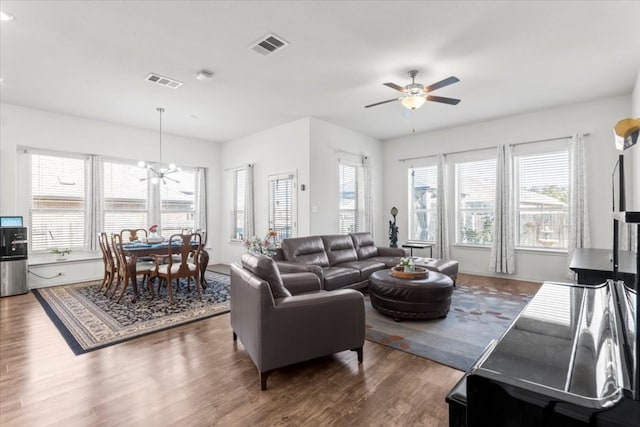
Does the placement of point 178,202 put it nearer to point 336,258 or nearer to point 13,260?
point 13,260

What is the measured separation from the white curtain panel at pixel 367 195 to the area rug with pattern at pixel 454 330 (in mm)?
2736

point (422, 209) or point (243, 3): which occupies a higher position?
point (243, 3)

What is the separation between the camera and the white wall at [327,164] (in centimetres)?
573

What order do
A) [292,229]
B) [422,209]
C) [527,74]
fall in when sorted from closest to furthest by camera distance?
[527,74] → [292,229] → [422,209]

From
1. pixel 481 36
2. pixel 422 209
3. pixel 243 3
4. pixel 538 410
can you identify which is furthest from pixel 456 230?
pixel 538 410

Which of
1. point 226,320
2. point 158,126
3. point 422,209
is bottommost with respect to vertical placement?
point 226,320

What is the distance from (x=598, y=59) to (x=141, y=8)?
4.92m

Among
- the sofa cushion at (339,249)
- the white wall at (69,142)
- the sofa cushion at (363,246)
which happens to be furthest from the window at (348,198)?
the white wall at (69,142)

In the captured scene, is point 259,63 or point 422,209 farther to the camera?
point 422,209

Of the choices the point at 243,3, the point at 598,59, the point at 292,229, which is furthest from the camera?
the point at 292,229

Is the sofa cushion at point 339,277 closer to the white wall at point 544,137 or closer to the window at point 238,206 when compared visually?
the white wall at point 544,137

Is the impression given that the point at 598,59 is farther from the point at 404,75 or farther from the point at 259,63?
the point at 259,63

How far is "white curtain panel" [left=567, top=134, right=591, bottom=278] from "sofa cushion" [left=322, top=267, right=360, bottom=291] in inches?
142

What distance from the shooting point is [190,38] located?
3.14 m
